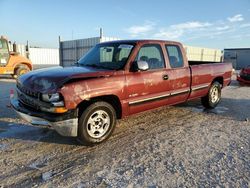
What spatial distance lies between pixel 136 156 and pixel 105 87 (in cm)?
128

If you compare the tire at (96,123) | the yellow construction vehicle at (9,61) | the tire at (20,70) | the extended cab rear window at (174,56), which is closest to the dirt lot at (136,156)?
the tire at (96,123)

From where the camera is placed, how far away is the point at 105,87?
165 inches

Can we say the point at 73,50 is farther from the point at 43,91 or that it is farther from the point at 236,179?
the point at 236,179

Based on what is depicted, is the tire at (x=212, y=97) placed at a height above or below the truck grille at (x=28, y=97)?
below

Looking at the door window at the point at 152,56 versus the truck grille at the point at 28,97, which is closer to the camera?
the truck grille at the point at 28,97

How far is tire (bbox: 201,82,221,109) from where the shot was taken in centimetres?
705

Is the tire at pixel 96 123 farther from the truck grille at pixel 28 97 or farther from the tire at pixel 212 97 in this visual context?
the tire at pixel 212 97

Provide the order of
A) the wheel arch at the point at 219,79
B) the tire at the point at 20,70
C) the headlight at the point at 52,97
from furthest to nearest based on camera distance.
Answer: the tire at the point at 20,70 < the wheel arch at the point at 219,79 < the headlight at the point at 52,97

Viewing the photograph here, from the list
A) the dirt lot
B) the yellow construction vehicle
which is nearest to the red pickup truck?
the dirt lot

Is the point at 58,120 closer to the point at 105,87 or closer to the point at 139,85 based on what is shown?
the point at 105,87

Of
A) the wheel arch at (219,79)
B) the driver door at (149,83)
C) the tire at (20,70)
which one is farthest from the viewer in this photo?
the tire at (20,70)

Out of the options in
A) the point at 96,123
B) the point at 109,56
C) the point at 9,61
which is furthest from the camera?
the point at 9,61

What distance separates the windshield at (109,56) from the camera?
15.8ft

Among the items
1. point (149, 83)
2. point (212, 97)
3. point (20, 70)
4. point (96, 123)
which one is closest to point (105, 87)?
point (96, 123)
